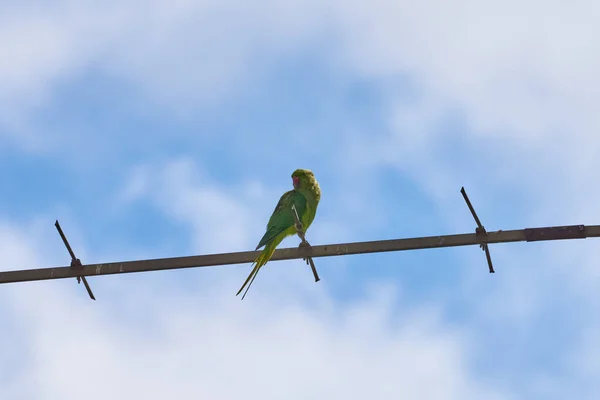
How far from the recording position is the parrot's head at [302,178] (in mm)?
11977

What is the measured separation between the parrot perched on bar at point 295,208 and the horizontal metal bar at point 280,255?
1.55 meters

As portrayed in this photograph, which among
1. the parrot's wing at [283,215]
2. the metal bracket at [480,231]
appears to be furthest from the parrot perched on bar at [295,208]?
the metal bracket at [480,231]

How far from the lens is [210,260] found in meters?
8.08

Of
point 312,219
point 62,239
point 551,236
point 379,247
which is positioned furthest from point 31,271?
point 551,236

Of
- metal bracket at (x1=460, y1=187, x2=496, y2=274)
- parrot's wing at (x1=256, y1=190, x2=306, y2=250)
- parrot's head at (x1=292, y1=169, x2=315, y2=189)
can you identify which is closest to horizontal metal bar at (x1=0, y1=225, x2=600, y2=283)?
metal bracket at (x1=460, y1=187, x2=496, y2=274)

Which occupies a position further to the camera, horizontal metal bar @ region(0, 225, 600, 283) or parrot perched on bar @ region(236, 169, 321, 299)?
parrot perched on bar @ region(236, 169, 321, 299)

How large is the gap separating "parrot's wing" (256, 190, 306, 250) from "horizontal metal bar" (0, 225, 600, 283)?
1183mm

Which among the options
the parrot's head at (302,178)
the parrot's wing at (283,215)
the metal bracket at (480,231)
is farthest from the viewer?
the parrot's head at (302,178)

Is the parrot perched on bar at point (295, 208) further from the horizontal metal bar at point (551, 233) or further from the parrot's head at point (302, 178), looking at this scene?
the horizontal metal bar at point (551, 233)

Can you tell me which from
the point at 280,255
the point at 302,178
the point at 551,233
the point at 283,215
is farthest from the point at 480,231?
the point at 302,178

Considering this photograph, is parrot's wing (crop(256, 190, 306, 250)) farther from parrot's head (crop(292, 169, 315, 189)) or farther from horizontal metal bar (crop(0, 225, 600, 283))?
horizontal metal bar (crop(0, 225, 600, 283))

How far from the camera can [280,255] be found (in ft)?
28.0

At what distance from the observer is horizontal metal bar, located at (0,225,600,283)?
795 centimetres

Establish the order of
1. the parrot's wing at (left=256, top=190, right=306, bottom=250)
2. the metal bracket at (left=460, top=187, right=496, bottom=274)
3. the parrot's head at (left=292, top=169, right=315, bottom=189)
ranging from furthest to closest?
the parrot's head at (left=292, top=169, right=315, bottom=189), the parrot's wing at (left=256, top=190, right=306, bottom=250), the metal bracket at (left=460, top=187, right=496, bottom=274)
